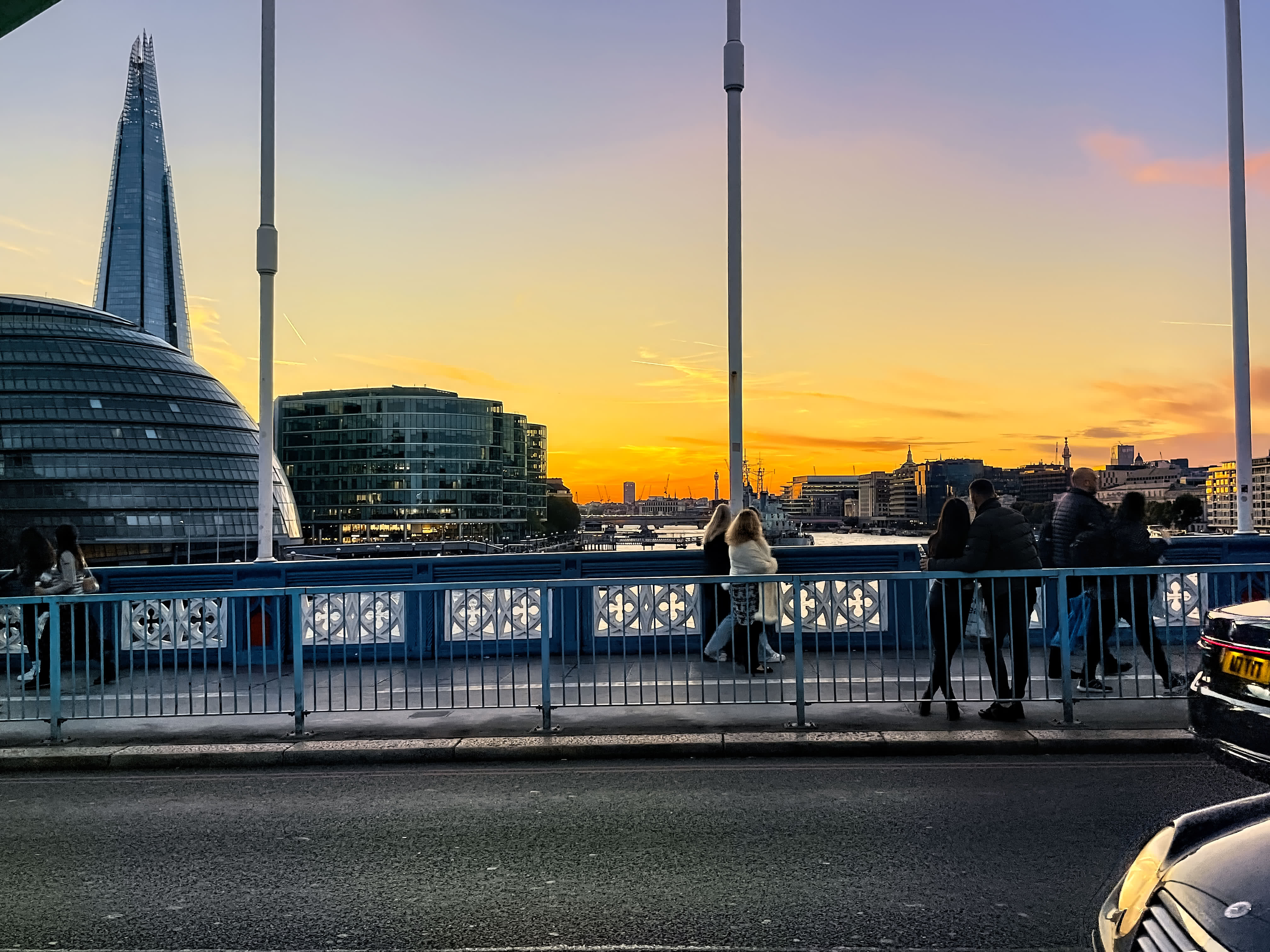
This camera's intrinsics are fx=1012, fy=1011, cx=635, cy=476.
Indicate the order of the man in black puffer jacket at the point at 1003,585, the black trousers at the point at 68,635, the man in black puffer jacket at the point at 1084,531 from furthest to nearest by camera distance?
1. the man in black puffer jacket at the point at 1084,531
2. the black trousers at the point at 68,635
3. the man in black puffer jacket at the point at 1003,585

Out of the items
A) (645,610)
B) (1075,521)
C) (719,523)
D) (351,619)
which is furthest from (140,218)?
(1075,521)

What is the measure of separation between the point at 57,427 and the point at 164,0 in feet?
237

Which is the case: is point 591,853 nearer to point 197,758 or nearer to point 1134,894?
point 1134,894

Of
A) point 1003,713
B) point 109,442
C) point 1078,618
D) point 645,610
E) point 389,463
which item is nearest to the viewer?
point 1003,713

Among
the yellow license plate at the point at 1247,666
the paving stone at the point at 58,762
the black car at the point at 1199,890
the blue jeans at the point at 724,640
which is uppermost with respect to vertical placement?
the yellow license plate at the point at 1247,666

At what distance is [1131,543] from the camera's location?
33.0 feet

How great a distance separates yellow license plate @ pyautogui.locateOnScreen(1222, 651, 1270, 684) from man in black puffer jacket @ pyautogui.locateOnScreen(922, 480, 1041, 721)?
2.90 metres

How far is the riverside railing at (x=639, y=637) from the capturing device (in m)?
8.50

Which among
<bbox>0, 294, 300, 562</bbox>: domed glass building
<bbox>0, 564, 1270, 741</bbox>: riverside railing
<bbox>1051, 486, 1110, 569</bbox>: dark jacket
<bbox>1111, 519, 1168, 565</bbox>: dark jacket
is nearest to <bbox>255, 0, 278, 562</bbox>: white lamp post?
<bbox>0, 564, 1270, 741</bbox>: riverside railing

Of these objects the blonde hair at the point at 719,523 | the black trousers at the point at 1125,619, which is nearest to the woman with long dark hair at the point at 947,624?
the black trousers at the point at 1125,619

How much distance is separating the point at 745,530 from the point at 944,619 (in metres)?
2.86

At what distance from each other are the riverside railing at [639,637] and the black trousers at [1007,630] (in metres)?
0.02

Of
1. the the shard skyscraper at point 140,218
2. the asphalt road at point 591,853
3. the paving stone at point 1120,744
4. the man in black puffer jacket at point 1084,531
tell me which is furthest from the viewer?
the the shard skyscraper at point 140,218

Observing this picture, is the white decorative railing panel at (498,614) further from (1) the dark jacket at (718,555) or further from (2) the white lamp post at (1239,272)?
(2) the white lamp post at (1239,272)
